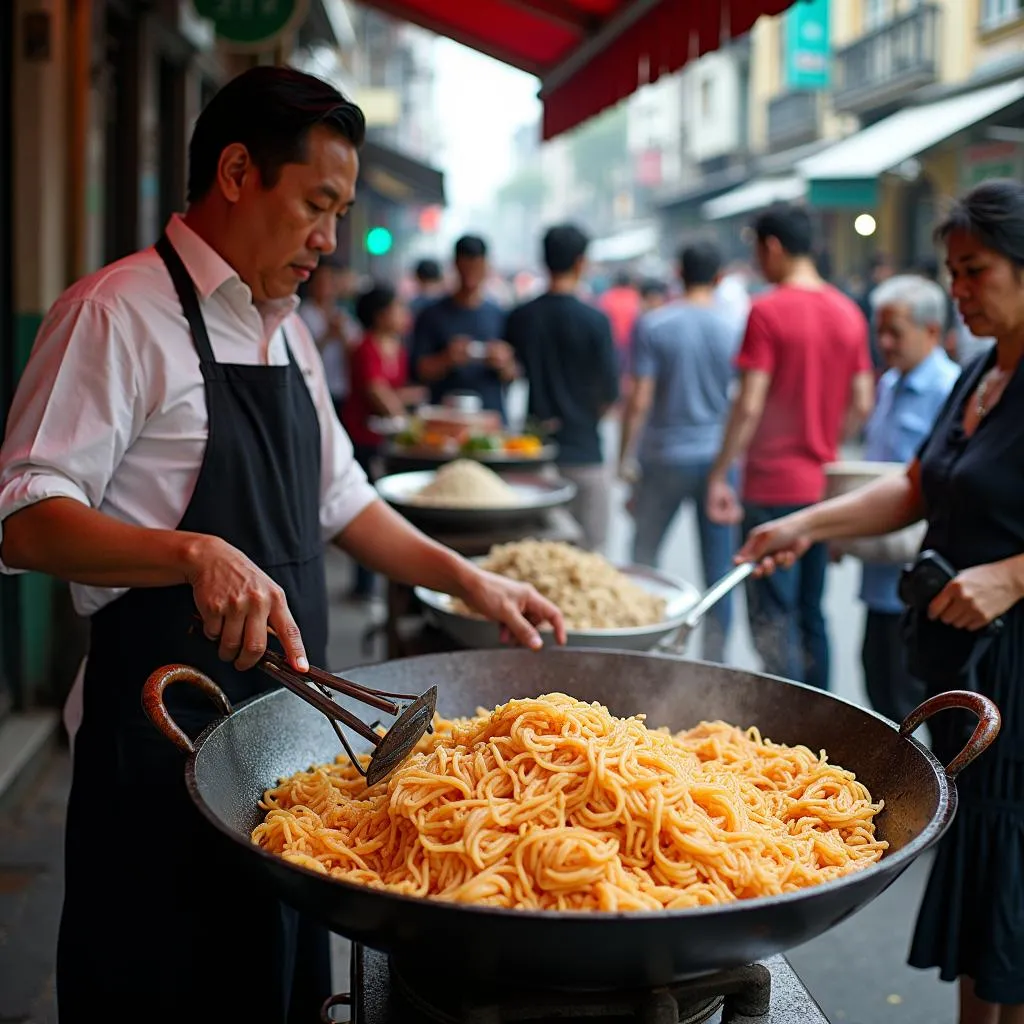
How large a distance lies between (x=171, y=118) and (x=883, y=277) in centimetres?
839

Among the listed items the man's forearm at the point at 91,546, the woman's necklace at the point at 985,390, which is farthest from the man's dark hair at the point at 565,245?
the man's forearm at the point at 91,546

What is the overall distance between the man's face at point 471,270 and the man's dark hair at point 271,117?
535 cm

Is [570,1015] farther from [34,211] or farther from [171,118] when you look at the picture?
[171,118]

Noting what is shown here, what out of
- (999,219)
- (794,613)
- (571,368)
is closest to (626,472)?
(571,368)

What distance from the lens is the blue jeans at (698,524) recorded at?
Result: 657 centimetres

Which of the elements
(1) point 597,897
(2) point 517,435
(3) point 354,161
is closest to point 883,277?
(2) point 517,435

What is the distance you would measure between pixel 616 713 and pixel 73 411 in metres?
1.10

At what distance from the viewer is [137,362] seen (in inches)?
79.7

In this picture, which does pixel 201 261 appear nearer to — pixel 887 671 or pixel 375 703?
pixel 375 703

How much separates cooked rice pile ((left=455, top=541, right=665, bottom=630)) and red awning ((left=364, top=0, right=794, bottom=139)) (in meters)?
2.22

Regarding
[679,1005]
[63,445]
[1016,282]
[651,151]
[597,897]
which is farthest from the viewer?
[651,151]

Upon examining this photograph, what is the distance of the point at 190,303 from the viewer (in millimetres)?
2123

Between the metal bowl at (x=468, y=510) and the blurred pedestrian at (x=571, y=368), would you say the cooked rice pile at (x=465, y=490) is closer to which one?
the metal bowl at (x=468, y=510)

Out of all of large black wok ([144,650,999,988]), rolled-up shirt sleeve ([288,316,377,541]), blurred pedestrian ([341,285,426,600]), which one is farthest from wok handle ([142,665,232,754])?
blurred pedestrian ([341,285,426,600])
